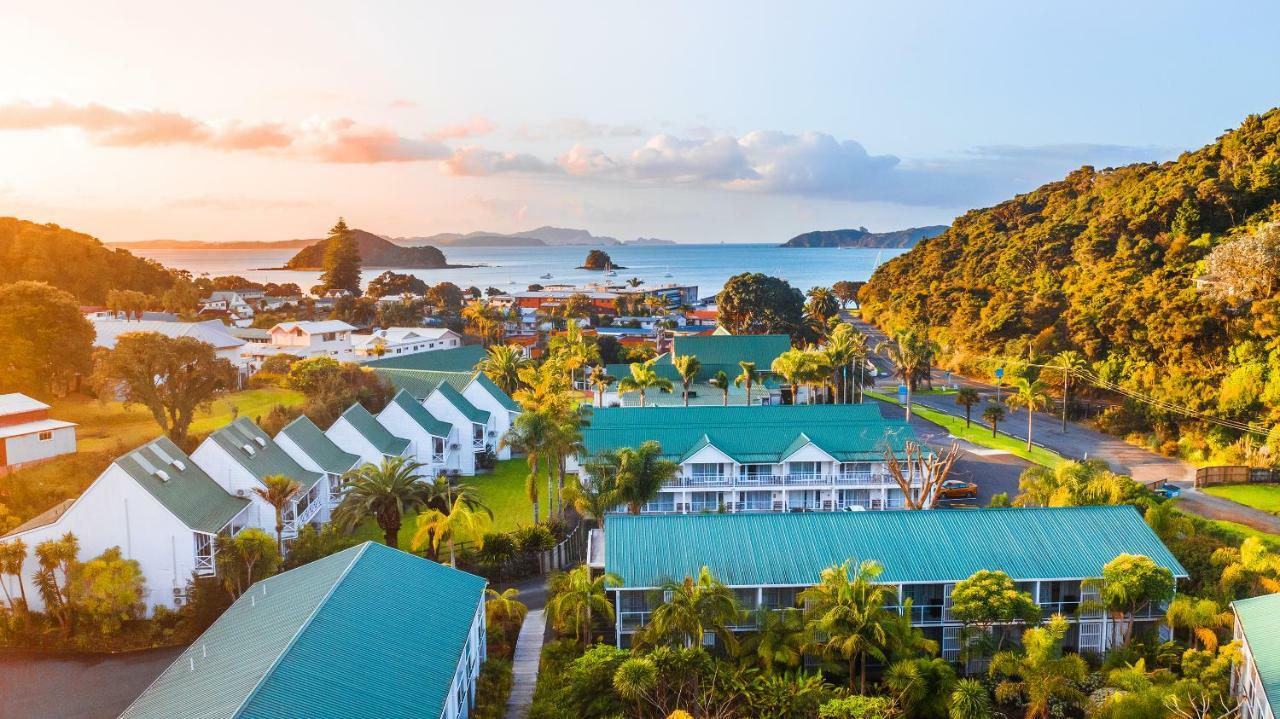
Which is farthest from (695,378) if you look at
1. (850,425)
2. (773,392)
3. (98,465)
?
(98,465)

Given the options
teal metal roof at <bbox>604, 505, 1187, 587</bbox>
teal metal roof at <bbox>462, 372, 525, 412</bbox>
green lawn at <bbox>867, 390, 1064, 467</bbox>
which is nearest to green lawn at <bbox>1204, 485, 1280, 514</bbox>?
green lawn at <bbox>867, 390, 1064, 467</bbox>

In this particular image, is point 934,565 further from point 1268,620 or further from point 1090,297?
point 1090,297

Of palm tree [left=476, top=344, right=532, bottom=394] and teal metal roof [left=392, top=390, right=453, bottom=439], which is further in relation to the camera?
palm tree [left=476, top=344, right=532, bottom=394]

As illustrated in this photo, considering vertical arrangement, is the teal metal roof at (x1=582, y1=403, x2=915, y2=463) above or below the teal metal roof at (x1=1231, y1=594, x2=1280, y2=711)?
above

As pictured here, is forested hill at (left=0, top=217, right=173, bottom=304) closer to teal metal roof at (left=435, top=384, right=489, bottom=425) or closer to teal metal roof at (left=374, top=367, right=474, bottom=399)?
teal metal roof at (left=374, top=367, right=474, bottom=399)

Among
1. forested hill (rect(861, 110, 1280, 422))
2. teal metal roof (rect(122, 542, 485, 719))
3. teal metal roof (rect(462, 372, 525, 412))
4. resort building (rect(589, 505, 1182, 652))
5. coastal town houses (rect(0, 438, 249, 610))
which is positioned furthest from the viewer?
teal metal roof (rect(462, 372, 525, 412))

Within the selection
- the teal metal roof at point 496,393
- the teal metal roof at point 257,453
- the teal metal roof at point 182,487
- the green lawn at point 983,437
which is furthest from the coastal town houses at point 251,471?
the green lawn at point 983,437
